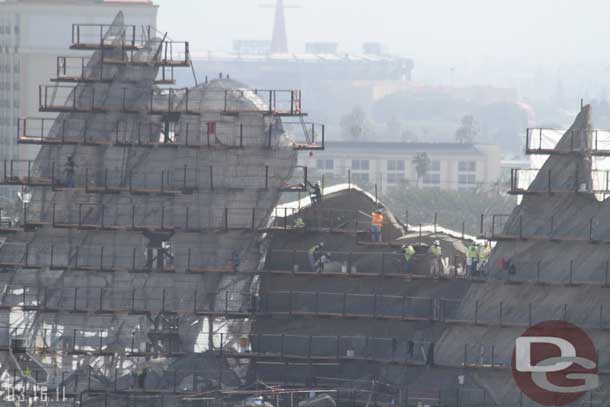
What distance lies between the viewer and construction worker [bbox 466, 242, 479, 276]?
376 ft

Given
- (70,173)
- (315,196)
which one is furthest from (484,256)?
(70,173)

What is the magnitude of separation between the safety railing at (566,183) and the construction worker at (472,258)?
4172mm

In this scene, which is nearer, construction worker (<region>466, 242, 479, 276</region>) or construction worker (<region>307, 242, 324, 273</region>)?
construction worker (<region>466, 242, 479, 276</region>)

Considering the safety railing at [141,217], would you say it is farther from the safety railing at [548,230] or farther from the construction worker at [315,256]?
the safety railing at [548,230]

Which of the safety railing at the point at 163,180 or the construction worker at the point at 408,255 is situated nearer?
the construction worker at the point at 408,255

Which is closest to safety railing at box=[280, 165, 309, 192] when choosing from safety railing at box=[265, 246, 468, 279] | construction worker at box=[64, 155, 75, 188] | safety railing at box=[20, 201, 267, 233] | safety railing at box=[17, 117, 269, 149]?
safety railing at box=[20, 201, 267, 233]

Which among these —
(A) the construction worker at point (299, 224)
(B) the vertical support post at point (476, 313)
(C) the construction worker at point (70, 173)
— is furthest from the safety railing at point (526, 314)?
(C) the construction worker at point (70, 173)

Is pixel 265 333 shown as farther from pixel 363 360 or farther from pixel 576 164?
pixel 576 164

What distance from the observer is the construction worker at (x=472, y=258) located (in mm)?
114637


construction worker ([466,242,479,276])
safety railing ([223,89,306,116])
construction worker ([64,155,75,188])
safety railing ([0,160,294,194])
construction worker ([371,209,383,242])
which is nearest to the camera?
construction worker ([466,242,479,276])

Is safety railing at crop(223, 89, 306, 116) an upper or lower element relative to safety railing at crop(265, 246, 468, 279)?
upper

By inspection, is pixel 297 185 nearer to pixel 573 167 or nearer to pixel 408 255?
pixel 408 255

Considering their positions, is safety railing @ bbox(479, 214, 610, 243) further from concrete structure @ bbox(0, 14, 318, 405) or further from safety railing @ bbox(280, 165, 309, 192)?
concrete structure @ bbox(0, 14, 318, 405)

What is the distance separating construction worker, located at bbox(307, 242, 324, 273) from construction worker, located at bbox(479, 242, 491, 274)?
6.73m
